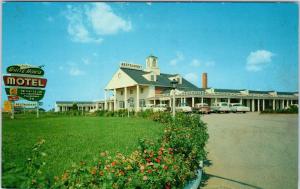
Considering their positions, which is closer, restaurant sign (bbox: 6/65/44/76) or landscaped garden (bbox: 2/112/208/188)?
landscaped garden (bbox: 2/112/208/188)

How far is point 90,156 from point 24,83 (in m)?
2.45

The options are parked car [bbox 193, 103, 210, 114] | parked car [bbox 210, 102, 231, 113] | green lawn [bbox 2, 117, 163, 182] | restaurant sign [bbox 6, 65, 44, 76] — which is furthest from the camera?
parked car [bbox 210, 102, 231, 113]

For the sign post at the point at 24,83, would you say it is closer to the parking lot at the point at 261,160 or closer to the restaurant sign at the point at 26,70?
the restaurant sign at the point at 26,70

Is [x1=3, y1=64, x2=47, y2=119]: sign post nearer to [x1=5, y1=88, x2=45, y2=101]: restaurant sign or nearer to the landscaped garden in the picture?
[x1=5, y1=88, x2=45, y2=101]: restaurant sign

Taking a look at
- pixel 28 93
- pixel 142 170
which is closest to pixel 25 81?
pixel 28 93

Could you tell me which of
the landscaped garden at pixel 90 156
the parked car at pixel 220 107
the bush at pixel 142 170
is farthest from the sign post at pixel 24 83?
the parked car at pixel 220 107

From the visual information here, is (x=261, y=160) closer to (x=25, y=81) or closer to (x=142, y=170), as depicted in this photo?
(x=142, y=170)

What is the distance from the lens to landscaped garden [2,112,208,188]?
384 cm

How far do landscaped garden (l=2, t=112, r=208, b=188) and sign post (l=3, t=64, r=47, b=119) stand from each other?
0.53 meters

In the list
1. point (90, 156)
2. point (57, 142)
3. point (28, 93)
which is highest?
point (28, 93)

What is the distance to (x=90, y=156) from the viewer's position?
19.1ft

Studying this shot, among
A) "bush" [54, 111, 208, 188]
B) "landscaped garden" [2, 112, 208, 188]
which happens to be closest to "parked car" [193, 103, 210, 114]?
"landscaped garden" [2, 112, 208, 188]

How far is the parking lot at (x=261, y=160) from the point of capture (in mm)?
Result: 5547

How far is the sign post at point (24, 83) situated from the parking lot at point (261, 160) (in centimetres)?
424
